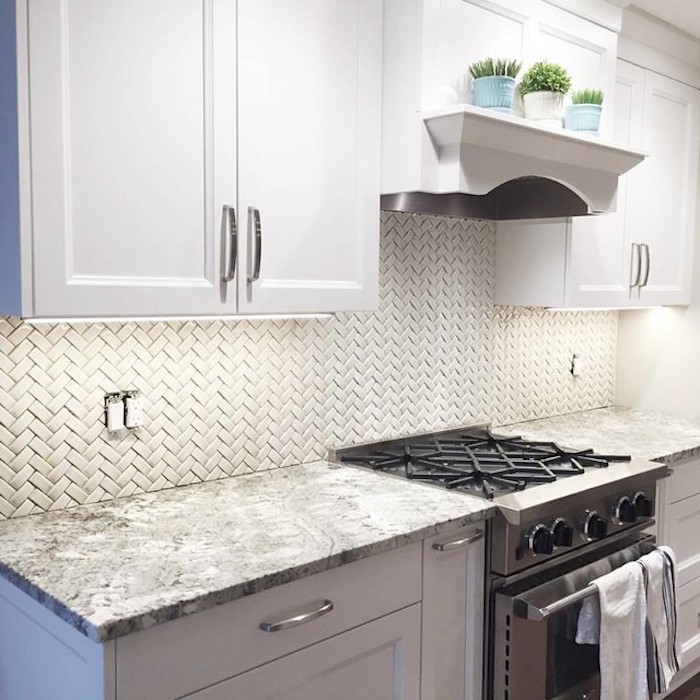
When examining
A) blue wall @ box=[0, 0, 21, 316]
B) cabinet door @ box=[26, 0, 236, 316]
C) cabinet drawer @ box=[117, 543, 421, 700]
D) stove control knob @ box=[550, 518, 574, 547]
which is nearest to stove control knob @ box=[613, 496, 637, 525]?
stove control knob @ box=[550, 518, 574, 547]

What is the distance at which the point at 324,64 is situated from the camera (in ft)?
6.43

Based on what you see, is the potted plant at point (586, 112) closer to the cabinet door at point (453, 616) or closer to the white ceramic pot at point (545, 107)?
the white ceramic pot at point (545, 107)

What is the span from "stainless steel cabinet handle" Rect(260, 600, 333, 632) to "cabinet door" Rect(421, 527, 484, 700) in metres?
0.32

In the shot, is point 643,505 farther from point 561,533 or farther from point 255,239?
point 255,239

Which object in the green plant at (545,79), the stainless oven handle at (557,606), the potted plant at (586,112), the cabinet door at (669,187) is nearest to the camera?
the stainless oven handle at (557,606)

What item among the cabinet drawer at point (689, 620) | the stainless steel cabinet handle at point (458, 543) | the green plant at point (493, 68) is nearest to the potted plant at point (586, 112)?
the green plant at point (493, 68)

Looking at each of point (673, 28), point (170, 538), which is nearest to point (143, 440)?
point (170, 538)

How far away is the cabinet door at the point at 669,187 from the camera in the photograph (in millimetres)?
3121

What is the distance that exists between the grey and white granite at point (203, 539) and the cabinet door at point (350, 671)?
175 millimetres

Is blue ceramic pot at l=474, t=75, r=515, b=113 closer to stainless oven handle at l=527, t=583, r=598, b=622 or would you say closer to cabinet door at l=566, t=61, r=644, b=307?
cabinet door at l=566, t=61, r=644, b=307

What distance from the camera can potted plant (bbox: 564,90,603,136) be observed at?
2.39 metres

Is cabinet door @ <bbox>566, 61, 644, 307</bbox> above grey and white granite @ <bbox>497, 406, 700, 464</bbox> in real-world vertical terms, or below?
above

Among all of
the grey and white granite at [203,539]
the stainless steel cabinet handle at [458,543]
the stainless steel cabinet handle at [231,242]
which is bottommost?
the stainless steel cabinet handle at [458,543]

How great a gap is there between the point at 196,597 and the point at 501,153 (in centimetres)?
142
